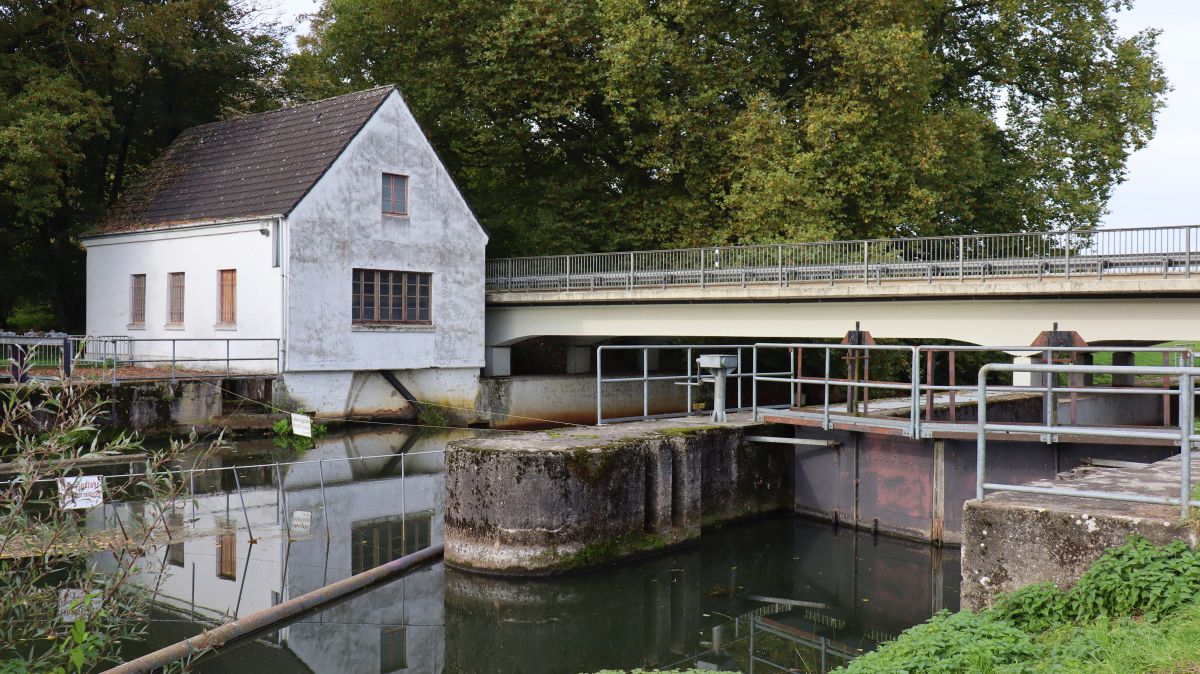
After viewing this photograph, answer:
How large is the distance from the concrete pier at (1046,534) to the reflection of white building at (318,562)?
5897mm

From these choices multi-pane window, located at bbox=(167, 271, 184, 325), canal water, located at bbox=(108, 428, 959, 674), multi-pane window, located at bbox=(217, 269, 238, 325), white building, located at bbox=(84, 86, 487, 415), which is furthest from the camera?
multi-pane window, located at bbox=(167, 271, 184, 325)

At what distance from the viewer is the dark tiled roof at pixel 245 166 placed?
29188 millimetres

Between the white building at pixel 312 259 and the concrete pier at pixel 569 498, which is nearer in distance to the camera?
the concrete pier at pixel 569 498

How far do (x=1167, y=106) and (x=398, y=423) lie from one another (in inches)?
1121

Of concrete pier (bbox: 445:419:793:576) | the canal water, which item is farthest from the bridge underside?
concrete pier (bbox: 445:419:793:576)

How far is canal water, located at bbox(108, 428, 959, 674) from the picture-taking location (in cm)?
1130

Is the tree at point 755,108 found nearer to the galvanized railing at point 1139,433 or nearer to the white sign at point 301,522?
the white sign at point 301,522

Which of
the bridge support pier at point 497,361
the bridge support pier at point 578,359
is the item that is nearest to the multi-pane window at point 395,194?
the bridge support pier at point 497,361

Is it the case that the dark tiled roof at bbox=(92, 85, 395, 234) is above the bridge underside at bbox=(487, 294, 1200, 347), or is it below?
above

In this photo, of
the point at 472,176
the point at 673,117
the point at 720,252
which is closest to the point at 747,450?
the point at 720,252

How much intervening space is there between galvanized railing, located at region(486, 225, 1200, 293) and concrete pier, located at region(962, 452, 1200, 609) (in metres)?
13.9

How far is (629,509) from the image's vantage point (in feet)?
48.9

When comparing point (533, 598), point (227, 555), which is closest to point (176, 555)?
point (227, 555)

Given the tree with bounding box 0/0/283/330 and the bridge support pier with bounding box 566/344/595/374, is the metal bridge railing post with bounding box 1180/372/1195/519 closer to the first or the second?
the tree with bounding box 0/0/283/330
